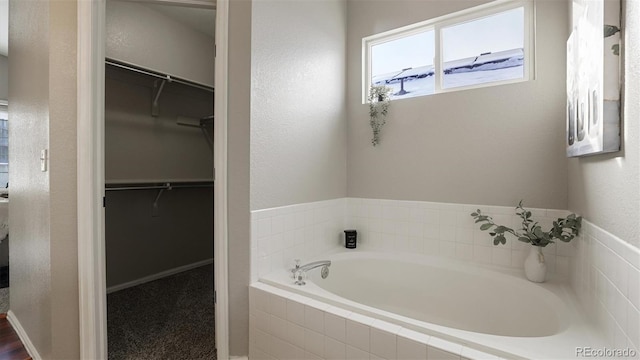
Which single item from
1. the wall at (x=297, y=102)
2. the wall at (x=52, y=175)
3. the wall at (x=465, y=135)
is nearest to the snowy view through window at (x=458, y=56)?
the wall at (x=465, y=135)

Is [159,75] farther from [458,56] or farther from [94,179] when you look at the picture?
[458,56]

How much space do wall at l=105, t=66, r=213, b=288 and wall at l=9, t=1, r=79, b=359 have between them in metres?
1.00

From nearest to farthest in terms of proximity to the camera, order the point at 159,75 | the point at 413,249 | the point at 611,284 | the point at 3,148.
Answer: the point at 611,284 → the point at 413,249 → the point at 159,75 → the point at 3,148

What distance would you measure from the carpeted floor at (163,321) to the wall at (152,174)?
1.08 feet

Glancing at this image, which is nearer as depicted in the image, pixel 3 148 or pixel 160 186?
pixel 160 186

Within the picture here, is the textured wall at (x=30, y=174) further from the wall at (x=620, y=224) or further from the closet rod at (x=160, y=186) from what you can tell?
the wall at (x=620, y=224)

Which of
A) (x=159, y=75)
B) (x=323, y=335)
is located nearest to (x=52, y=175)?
(x=159, y=75)

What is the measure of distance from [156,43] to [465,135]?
117 inches

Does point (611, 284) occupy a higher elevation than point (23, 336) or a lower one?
higher

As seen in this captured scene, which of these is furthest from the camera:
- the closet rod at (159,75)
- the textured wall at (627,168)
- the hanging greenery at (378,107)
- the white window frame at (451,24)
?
the hanging greenery at (378,107)

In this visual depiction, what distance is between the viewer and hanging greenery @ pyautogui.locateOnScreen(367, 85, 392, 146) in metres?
2.47

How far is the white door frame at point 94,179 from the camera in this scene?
1.60m

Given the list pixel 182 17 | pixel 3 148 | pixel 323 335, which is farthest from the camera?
pixel 3 148

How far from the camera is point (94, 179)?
1.63 meters
